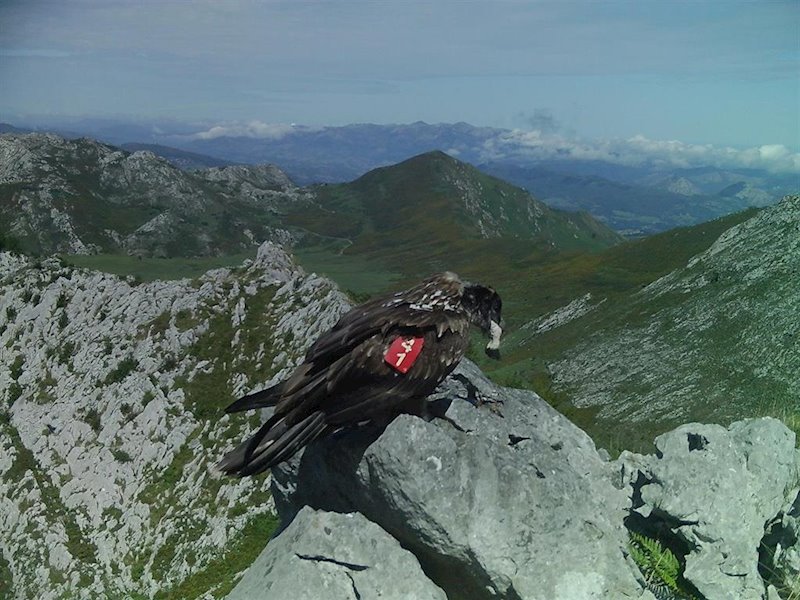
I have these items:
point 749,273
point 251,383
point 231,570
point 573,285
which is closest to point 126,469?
point 251,383

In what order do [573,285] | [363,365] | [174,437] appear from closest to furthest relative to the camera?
[363,365] → [174,437] → [573,285]

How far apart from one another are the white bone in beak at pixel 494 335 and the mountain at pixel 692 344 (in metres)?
24.6

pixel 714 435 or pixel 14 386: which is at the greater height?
pixel 714 435

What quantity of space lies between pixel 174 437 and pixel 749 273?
60004 mm

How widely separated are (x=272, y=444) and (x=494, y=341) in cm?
302

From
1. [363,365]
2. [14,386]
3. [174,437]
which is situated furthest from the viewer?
[14,386]

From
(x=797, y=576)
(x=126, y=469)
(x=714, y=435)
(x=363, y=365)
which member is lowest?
(x=126, y=469)

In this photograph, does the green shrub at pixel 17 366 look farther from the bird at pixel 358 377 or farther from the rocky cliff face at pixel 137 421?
the bird at pixel 358 377

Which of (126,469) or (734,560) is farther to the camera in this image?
(126,469)

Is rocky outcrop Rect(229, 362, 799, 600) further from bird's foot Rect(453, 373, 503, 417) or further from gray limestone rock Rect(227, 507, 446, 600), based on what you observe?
bird's foot Rect(453, 373, 503, 417)

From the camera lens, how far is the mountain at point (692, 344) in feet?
143

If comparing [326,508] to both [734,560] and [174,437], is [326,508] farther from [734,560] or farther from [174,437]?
[174,437]

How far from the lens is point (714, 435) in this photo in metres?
7.46

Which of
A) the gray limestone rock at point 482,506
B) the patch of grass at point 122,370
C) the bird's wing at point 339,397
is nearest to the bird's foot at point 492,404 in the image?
the gray limestone rock at point 482,506
